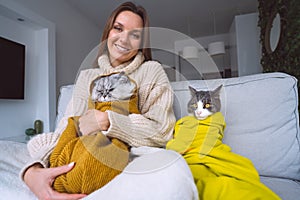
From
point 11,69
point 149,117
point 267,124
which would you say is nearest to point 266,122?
point 267,124

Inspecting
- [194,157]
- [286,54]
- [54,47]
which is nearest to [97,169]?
[194,157]

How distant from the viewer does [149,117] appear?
0.62 meters

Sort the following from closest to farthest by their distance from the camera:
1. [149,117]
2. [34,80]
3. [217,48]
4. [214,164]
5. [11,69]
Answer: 1. [214,164]
2. [149,117]
3. [11,69]
4. [34,80]
5. [217,48]

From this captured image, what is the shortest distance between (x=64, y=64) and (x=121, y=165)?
2482mm

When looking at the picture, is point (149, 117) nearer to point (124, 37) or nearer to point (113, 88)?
point (113, 88)

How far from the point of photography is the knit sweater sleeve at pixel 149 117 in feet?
1.75

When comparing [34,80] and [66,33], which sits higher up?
[66,33]

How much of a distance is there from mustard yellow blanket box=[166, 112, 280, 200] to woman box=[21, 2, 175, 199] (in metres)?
0.06

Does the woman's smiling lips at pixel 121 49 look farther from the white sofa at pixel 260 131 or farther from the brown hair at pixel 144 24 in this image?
the white sofa at pixel 260 131

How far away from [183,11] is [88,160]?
302 centimetres

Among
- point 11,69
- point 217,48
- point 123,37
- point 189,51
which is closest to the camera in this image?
point 123,37

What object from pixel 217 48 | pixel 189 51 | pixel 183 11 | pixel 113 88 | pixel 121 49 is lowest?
pixel 113 88

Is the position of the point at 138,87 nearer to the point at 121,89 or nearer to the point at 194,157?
the point at 121,89

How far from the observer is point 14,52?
187 centimetres
